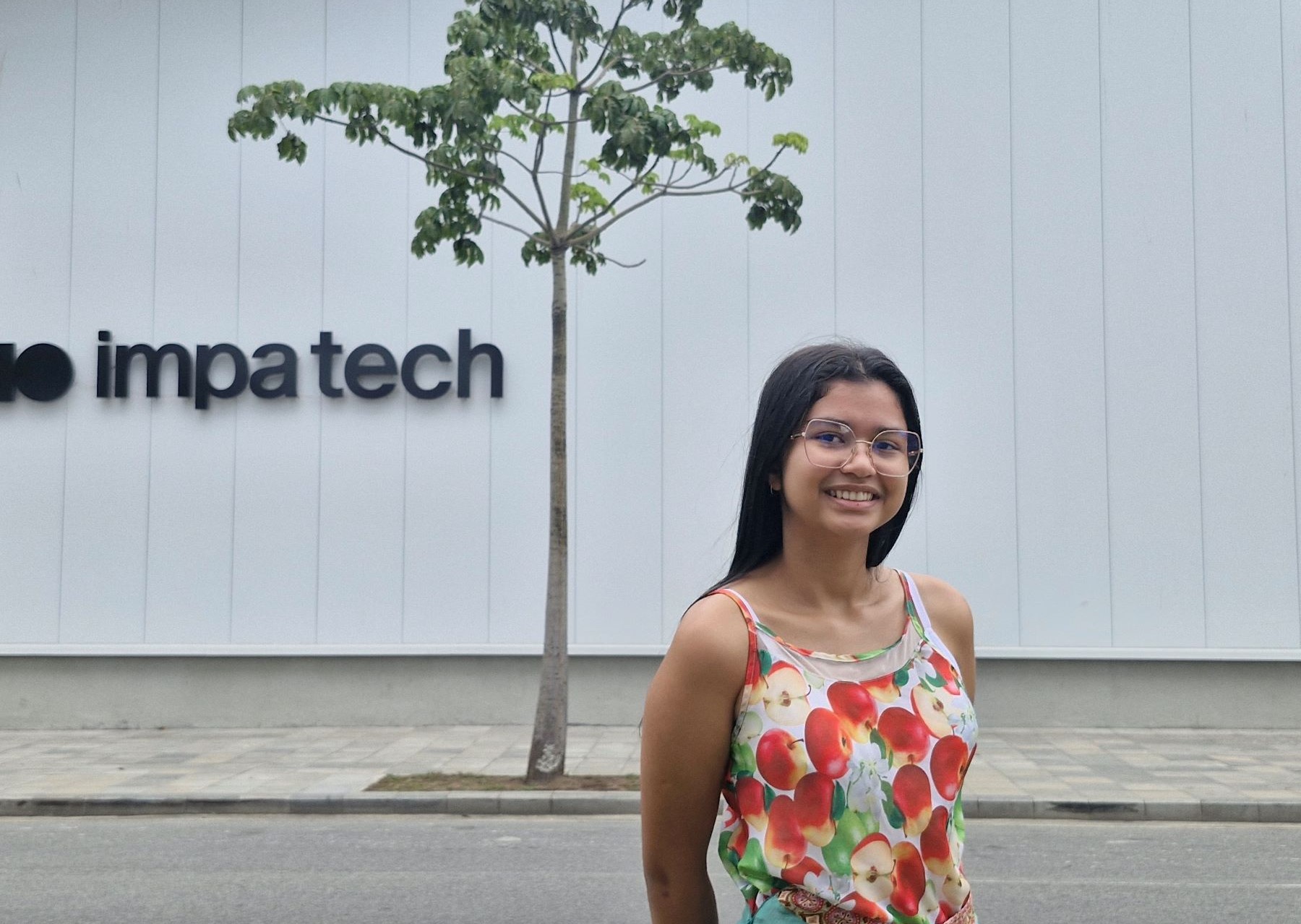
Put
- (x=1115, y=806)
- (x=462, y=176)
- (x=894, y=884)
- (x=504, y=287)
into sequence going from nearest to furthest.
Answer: (x=894, y=884)
(x=1115, y=806)
(x=462, y=176)
(x=504, y=287)

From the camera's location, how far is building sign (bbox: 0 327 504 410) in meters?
13.8

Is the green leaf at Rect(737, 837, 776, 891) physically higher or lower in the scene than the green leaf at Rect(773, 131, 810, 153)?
lower

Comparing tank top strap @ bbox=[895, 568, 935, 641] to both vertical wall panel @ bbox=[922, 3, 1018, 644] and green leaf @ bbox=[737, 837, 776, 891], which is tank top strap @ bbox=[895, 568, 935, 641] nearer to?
green leaf @ bbox=[737, 837, 776, 891]

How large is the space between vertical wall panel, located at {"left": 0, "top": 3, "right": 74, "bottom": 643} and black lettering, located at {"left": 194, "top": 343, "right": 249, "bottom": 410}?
115 cm

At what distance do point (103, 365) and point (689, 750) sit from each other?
44.1 feet

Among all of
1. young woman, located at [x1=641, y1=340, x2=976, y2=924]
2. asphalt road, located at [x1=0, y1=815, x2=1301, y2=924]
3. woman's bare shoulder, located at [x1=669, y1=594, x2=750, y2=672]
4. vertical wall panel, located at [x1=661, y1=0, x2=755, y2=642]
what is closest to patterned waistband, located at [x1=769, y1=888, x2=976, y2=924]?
young woman, located at [x1=641, y1=340, x2=976, y2=924]

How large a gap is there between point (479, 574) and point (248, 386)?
3082mm

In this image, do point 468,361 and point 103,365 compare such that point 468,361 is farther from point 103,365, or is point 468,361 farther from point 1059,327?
point 1059,327

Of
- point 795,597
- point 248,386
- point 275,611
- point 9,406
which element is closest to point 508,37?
point 248,386

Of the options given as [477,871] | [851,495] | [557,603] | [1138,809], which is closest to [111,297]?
[557,603]

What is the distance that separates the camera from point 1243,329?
43.9ft

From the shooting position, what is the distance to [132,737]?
42.3ft

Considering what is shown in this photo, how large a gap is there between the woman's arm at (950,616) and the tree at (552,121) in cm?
766

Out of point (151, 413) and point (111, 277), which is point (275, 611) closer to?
point (151, 413)
